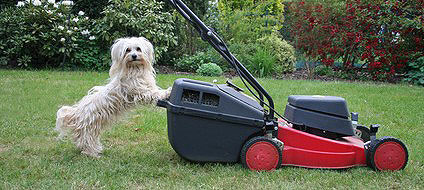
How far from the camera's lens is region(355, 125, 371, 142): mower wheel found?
A: 359 cm

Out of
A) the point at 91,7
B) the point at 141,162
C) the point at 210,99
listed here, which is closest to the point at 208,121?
the point at 210,99

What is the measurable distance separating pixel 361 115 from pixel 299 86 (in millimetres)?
2401

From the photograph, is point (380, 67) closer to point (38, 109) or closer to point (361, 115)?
point (361, 115)

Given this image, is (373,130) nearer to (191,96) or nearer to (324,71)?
(191,96)

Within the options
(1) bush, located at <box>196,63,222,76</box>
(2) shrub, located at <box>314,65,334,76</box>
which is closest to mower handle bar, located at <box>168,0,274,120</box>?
(1) bush, located at <box>196,63,222,76</box>

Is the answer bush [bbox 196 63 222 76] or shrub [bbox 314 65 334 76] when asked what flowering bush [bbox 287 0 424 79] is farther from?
bush [bbox 196 63 222 76]

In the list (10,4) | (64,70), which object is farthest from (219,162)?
(10,4)

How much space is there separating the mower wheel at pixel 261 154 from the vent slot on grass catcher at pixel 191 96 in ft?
1.73

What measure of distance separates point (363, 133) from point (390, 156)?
366mm

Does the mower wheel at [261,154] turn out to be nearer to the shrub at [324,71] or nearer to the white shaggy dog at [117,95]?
the white shaggy dog at [117,95]

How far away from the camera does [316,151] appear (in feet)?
11.0

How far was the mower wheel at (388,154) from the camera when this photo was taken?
331 cm

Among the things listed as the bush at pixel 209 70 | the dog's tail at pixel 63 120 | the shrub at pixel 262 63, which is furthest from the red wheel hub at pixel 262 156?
the shrub at pixel 262 63

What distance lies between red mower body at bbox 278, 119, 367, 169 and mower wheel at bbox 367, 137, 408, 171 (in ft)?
0.33
